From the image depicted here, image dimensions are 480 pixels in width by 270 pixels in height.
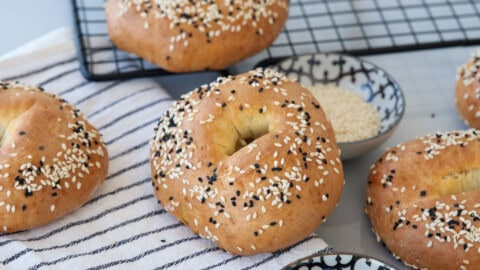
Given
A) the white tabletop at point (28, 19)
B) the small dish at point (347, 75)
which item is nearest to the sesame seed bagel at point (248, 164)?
the small dish at point (347, 75)

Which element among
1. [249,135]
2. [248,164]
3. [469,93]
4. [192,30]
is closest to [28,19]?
[192,30]

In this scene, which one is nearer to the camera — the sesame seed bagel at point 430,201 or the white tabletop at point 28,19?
the sesame seed bagel at point 430,201

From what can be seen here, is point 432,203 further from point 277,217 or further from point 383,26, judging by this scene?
point 383,26

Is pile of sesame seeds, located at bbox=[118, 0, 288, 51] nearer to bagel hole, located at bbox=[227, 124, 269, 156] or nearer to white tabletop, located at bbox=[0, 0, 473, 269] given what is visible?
white tabletop, located at bbox=[0, 0, 473, 269]

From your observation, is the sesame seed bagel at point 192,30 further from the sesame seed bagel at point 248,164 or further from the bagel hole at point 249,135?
the bagel hole at point 249,135

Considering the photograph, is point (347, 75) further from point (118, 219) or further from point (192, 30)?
point (118, 219)

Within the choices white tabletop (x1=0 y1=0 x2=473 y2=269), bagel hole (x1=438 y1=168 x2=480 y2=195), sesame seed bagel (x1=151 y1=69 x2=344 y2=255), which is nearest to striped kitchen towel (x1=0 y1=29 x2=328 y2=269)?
sesame seed bagel (x1=151 y1=69 x2=344 y2=255)
